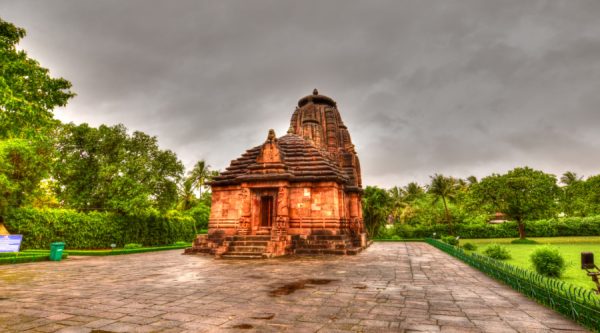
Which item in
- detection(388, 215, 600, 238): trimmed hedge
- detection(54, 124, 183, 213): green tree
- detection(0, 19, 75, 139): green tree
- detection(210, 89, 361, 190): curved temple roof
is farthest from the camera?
detection(388, 215, 600, 238): trimmed hedge

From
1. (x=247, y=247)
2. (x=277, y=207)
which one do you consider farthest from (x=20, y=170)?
(x=277, y=207)

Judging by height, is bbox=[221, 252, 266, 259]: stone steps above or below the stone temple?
below

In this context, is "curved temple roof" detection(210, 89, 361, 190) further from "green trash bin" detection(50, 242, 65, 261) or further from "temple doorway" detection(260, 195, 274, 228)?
"green trash bin" detection(50, 242, 65, 261)

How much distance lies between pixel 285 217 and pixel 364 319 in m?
11.8

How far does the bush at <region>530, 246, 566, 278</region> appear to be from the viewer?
9234 mm

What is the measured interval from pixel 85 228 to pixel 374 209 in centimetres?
3124

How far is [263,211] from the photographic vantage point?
1822 centimetres

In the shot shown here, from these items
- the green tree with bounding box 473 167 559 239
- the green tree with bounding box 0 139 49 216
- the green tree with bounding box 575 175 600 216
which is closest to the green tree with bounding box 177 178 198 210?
the green tree with bounding box 0 139 49 216

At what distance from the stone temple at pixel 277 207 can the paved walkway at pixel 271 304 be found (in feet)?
21.3

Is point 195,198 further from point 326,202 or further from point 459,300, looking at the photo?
point 459,300

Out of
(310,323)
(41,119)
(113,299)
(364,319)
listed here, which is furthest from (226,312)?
(41,119)

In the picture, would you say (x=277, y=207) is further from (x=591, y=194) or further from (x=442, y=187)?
(x=591, y=194)

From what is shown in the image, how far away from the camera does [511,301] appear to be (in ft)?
19.8

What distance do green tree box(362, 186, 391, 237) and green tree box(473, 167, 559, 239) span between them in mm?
11239
